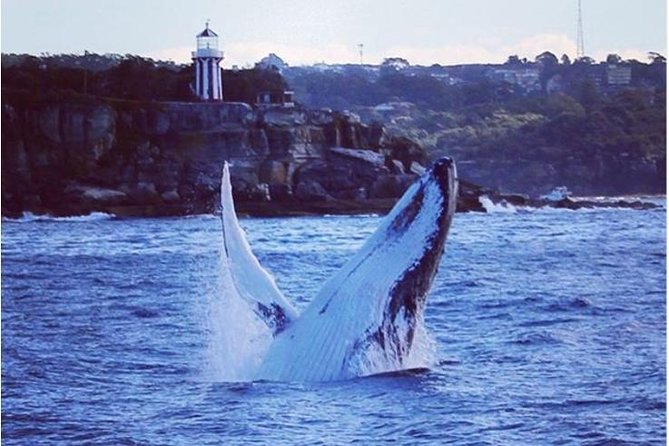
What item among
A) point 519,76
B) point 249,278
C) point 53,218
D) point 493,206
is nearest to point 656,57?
point 519,76

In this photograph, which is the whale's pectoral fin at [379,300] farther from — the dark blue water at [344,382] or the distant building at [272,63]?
the distant building at [272,63]

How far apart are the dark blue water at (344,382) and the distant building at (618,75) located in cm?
71

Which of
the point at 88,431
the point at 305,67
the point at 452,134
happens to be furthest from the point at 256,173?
the point at 88,431

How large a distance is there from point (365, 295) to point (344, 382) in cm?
48

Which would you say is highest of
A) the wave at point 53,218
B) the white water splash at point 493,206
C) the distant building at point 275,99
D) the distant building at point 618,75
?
the distant building at point 618,75

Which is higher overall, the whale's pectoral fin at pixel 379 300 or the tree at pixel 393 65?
the tree at pixel 393 65

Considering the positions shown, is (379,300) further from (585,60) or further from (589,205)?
(585,60)

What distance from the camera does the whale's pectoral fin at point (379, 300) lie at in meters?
5.55

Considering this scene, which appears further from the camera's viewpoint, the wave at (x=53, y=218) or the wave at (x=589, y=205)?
the wave at (x=53, y=218)

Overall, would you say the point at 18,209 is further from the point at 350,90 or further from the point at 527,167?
the point at 527,167

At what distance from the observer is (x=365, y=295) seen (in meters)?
5.73

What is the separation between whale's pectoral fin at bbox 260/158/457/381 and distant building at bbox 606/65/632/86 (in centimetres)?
223

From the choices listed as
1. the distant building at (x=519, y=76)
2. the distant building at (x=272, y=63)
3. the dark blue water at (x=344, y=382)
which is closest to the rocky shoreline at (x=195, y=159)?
the dark blue water at (x=344, y=382)

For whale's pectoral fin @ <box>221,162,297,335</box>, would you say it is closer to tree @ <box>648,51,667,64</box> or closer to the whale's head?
the whale's head
